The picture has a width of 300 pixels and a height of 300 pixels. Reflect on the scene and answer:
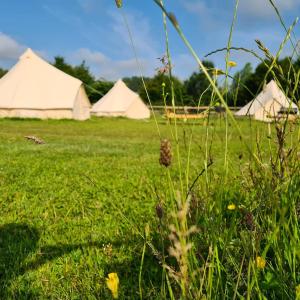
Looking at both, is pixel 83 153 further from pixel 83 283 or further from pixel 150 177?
pixel 83 283

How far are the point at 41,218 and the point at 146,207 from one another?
2.21 feet

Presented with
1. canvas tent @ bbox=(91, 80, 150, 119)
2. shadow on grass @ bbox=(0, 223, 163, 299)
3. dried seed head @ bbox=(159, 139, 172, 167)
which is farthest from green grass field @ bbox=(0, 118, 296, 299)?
canvas tent @ bbox=(91, 80, 150, 119)

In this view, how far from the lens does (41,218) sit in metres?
2.39

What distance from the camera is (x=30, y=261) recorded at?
5.79 ft

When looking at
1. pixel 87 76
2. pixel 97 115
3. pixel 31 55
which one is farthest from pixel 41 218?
pixel 87 76

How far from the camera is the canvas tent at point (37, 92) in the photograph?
63.0 feet

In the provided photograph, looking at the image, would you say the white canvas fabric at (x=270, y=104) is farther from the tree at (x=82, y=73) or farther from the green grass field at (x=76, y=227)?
the tree at (x=82, y=73)

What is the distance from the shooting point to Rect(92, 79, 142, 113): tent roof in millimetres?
25525

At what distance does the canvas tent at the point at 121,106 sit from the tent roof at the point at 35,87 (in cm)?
511

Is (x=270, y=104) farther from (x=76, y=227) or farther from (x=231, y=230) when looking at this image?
(x=231, y=230)

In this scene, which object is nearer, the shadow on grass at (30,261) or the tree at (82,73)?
the shadow on grass at (30,261)

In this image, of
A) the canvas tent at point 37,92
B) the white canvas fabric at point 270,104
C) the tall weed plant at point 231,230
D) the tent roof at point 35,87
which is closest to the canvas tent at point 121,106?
the canvas tent at point 37,92

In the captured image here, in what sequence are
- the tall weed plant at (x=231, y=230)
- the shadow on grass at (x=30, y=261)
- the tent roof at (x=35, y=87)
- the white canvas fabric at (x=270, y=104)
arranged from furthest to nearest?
the tent roof at (x=35, y=87) < the shadow on grass at (x=30, y=261) < the white canvas fabric at (x=270, y=104) < the tall weed plant at (x=231, y=230)

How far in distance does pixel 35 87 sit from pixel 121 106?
6.91 meters
